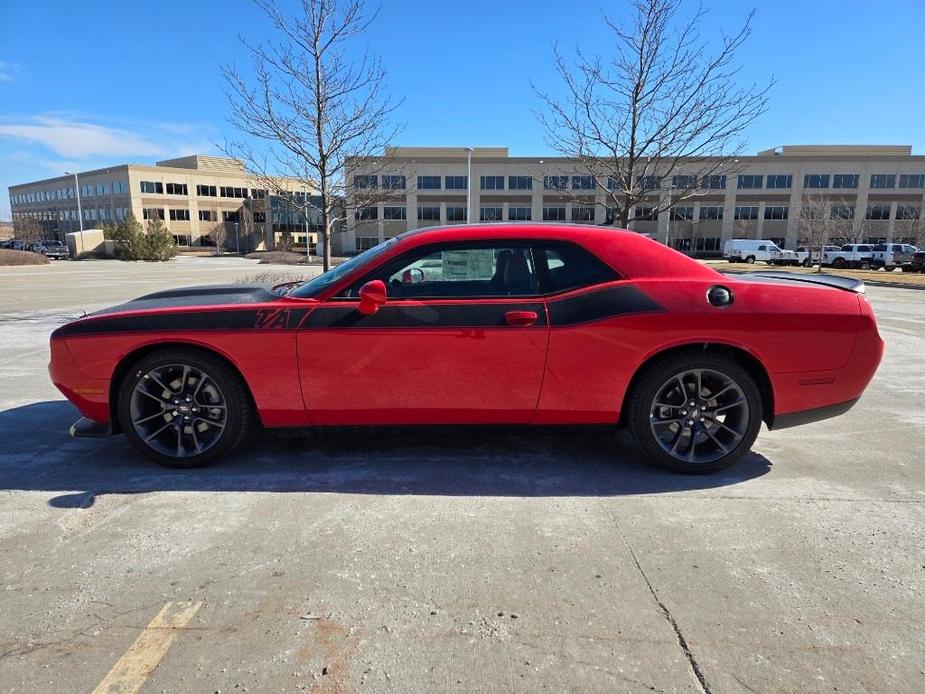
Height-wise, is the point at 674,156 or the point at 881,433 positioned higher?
the point at 674,156

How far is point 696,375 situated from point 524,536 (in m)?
1.57

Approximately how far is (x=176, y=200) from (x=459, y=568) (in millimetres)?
92683

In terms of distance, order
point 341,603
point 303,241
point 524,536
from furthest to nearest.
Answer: point 303,241 → point 524,536 → point 341,603

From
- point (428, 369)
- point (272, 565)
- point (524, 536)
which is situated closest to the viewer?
point (272, 565)

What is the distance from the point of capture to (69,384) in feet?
11.9

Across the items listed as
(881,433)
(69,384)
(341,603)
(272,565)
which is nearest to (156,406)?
(69,384)

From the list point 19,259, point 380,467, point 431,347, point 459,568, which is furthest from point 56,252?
point 459,568

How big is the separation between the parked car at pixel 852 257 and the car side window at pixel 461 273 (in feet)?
154

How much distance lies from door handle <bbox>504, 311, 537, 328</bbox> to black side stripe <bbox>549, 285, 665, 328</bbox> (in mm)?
125

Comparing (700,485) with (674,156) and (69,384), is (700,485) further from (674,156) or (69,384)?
(674,156)

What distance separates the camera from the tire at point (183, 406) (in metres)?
3.55

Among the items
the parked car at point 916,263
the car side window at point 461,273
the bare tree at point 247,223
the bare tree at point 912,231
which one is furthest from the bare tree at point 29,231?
the bare tree at point 912,231

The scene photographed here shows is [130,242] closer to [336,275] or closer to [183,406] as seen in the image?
[183,406]

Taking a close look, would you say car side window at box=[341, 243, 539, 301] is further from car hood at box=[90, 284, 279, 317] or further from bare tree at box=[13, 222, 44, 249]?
bare tree at box=[13, 222, 44, 249]
